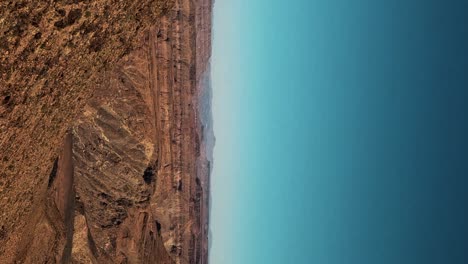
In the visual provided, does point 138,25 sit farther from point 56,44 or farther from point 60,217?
point 60,217

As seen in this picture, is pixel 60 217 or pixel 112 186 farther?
pixel 112 186

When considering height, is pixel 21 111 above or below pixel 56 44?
below

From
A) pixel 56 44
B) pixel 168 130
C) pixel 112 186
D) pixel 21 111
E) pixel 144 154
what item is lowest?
pixel 21 111

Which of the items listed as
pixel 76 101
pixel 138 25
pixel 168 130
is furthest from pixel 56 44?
pixel 168 130

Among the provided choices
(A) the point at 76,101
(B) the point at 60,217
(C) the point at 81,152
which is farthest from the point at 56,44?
(C) the point at 81,152

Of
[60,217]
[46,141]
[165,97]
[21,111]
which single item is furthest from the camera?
[165,97]

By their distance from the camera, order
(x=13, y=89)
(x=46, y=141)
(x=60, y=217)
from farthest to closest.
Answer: (x=60, y=217), (x=46, y=141), (x=13, y=89)

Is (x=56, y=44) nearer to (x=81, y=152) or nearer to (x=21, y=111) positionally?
(x=21, y=111)
